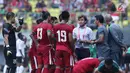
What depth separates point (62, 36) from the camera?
14.5 metres

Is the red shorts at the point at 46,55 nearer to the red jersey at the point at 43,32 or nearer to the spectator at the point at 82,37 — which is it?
the red jersey at the point at 43,32

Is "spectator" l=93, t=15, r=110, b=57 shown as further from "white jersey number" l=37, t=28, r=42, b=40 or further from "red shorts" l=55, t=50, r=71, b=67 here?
"white jersey number" l=37, t=28, r=42, b=40

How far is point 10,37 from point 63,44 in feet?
5.79

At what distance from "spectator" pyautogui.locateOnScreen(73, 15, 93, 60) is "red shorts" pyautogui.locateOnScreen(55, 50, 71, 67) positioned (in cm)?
50

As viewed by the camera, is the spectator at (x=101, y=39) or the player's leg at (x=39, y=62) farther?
the player's leg at (x=39, y=62)

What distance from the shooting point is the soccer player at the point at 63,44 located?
47.4 feet

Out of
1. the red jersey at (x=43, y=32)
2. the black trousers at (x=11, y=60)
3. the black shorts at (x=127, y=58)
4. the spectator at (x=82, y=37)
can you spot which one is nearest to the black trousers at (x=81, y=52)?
the spectator at (x=82, y=37)

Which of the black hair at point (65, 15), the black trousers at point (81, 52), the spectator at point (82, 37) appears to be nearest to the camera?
the black hair at point (65, 15)

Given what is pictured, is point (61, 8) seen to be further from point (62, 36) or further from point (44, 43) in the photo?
point (62, 36)

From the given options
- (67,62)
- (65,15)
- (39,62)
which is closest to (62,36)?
(65,15)

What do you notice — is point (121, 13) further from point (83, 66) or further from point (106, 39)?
point (83, 66)

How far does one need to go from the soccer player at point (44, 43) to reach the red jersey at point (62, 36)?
36 cm

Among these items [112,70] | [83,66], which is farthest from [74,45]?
[112,70]

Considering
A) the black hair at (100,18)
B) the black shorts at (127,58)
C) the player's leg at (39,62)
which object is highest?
the black hair at (100,18)
